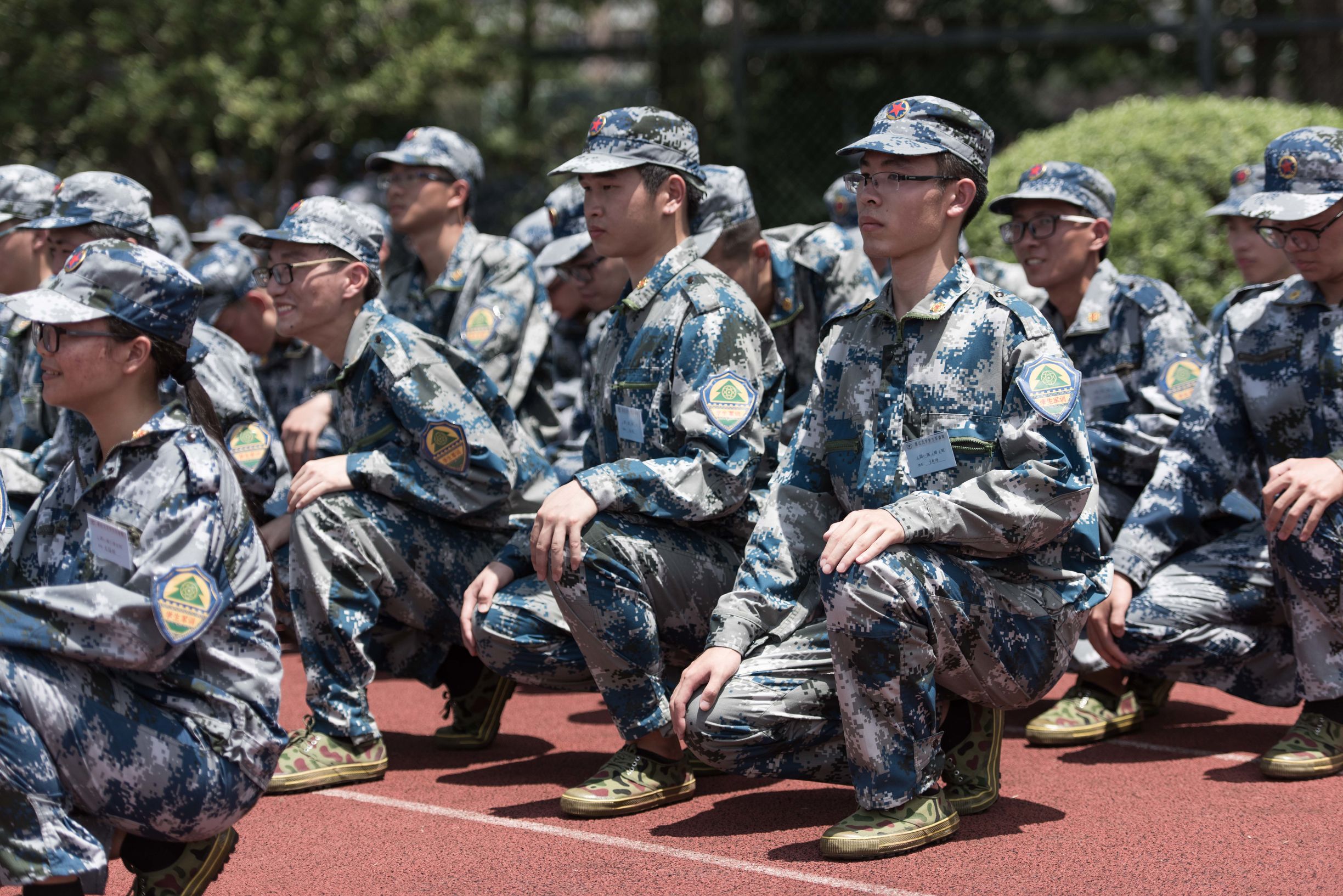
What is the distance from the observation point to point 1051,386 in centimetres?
379

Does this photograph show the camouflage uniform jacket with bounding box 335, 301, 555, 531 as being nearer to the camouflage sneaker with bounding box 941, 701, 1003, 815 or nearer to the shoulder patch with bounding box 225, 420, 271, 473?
the shoulder patch with bounding box 225, 420, 271, 473

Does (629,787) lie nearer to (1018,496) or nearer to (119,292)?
(1018,496)

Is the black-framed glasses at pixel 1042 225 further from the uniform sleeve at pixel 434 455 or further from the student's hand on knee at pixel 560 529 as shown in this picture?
the student's hand on knee at pixel 560 529

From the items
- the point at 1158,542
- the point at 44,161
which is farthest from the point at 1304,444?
the point at 44,161

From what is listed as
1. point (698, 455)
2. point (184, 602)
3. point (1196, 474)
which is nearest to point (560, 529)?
point (698, 455)

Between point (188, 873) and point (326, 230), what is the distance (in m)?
2.38

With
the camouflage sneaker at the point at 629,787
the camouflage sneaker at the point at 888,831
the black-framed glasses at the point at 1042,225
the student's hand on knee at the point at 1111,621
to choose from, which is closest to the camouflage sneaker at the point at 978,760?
the camouflage sneaker at the point at 888,831

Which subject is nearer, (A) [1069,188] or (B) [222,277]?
(A) [1069,188]

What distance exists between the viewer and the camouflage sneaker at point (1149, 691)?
532 centimetres

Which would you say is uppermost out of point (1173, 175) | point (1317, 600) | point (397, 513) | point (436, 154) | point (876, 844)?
point (436, 154)

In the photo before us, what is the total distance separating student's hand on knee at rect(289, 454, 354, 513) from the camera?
15.7 feet

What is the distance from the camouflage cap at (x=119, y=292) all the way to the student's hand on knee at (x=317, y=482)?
4.43ft

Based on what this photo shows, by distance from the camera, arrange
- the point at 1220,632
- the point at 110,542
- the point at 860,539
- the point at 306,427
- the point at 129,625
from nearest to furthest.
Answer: the point at 129,625
the point at 110,542
the point at 860,539
the point at 1220,632
the point at 306,427

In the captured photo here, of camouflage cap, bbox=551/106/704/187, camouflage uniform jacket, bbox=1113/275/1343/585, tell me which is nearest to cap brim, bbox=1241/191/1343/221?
camouflage uniform jacket, bbox=1113/275/1343/585
